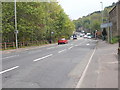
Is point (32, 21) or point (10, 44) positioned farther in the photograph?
point (32, 21)

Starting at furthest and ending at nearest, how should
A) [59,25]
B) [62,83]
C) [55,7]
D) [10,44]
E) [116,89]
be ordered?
1. [59,25]
2. [55,7]
3. [10,44]
4. [62,83]
5. [116,89]

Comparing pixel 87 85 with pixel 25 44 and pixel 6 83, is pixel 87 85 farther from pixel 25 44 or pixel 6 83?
pixel 25 44

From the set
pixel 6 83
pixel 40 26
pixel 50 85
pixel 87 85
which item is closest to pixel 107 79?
pixel 87 85

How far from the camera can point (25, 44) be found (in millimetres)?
39906

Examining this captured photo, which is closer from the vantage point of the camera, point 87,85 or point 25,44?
point 87,85

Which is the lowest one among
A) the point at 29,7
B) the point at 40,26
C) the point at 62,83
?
the point at 62,83

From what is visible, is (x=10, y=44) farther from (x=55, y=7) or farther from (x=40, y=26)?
(x=55, y=7)

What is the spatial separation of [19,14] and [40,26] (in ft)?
18.7

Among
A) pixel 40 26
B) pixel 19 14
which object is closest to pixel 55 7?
pixel 40 26

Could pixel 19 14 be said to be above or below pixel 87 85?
above

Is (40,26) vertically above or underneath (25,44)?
above

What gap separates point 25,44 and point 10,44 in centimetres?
599

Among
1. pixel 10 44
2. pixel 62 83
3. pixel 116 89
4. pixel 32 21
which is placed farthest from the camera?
pixel 32 21

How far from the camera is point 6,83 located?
773 centimetres
